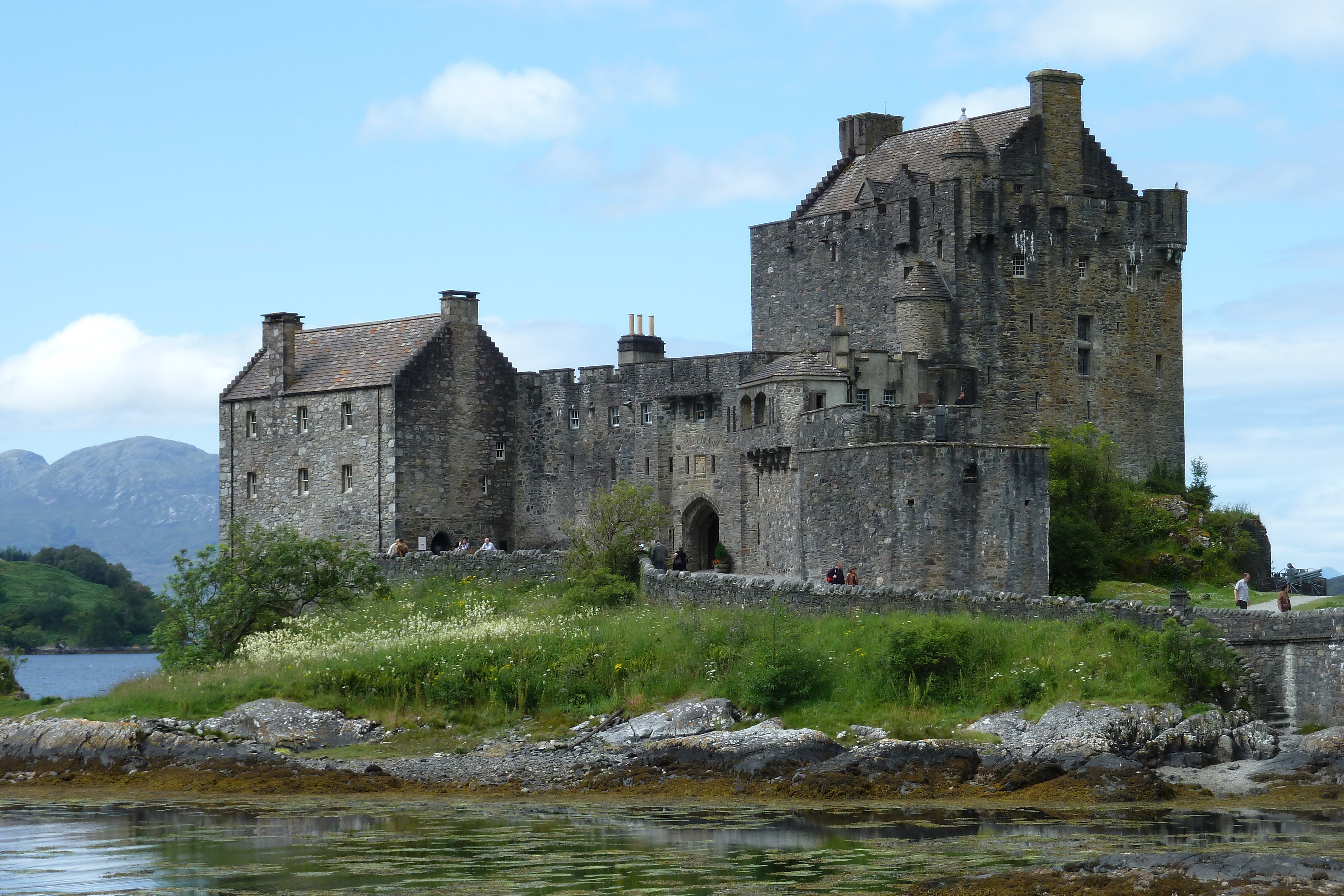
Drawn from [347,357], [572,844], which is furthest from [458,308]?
[572,844]

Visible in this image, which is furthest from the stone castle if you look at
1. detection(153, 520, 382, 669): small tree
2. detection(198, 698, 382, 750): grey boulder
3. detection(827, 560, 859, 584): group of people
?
detection(198, 698, 382, 750): grey boulder

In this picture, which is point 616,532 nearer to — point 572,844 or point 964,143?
point 964,143

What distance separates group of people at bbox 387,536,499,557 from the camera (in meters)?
58.0

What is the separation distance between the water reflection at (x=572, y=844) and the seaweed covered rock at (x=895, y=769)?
141 centimetres

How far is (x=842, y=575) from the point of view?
44969mm

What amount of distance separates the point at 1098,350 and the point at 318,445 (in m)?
24.4

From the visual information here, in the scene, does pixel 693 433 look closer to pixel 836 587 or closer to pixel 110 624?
pixel 836 587

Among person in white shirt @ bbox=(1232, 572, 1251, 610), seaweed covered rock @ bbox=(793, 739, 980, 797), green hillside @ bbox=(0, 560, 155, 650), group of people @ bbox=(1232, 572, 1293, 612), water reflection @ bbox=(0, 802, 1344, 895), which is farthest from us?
green hillside @ bbox=(0, 560, 155, 650)

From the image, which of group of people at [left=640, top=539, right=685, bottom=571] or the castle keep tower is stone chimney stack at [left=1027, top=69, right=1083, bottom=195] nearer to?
the castle keep tower

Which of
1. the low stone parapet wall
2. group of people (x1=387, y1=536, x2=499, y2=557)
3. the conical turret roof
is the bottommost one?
the low stone parapet wall

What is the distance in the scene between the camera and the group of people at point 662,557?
177ft

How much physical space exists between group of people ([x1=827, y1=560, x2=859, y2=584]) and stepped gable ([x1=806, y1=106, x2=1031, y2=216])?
1764 cm

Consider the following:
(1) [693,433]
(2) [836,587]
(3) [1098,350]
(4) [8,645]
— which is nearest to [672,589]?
(2) [836,587]

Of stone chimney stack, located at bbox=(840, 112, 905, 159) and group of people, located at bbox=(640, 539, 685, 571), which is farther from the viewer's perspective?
stone chimney stack, located at bbox=(840, 112, 905, 159)
